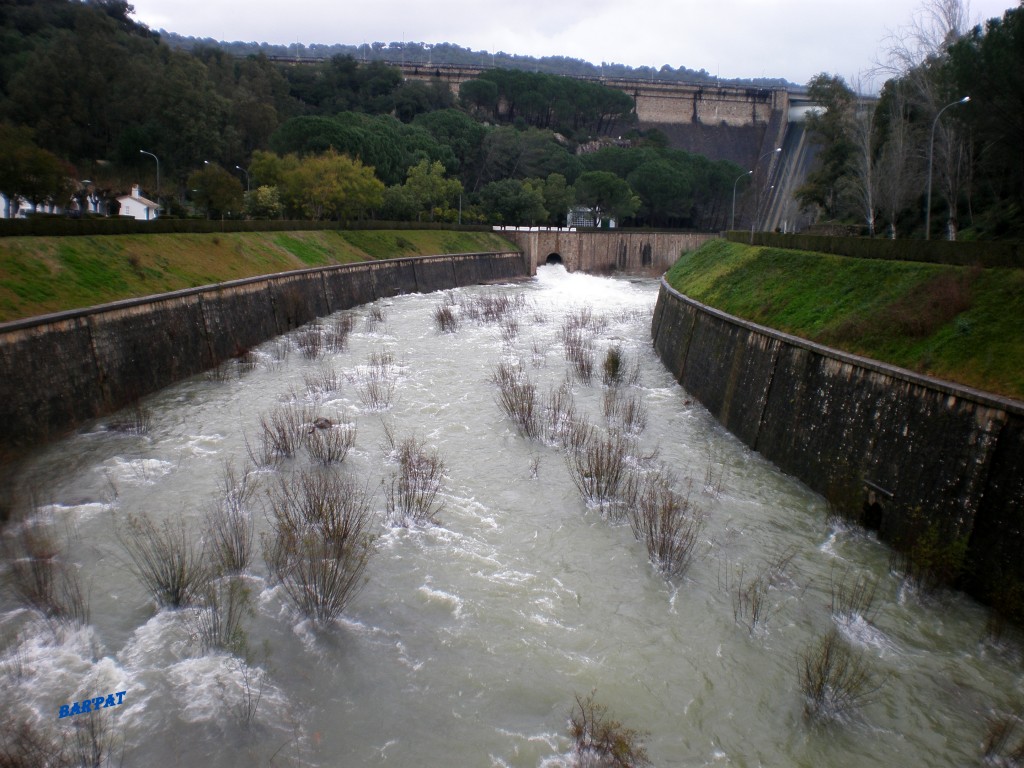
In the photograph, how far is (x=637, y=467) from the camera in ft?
51.3

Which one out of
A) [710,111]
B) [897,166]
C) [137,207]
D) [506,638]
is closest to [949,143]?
[897,166]

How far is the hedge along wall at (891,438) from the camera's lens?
423 inches

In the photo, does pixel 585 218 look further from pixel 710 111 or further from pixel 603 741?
pixel 603 741

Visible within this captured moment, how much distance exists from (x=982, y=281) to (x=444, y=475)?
11.4m

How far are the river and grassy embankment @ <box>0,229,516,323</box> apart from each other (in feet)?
18.8

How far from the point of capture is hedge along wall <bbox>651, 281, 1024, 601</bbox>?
35.2ft

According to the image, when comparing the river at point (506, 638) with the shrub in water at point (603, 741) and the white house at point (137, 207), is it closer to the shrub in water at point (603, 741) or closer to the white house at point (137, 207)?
the shrub in water at point (603, 741)

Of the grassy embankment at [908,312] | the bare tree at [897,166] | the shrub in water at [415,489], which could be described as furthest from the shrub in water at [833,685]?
the bare tree at [897,166]

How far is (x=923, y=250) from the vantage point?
18.1 meters

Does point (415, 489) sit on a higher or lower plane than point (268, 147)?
lower

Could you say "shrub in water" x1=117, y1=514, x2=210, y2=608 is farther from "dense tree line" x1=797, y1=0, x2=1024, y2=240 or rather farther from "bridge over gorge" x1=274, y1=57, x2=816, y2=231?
"bridge over gorge" x1=274, y1=57, x2=816, y2=231

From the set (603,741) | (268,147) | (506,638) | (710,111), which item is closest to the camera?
(603,741)

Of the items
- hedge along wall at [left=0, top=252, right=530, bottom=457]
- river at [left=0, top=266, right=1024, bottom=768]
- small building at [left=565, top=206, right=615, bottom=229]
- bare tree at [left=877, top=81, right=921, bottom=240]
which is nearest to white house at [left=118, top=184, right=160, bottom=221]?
hedge along wall at [left=0, top=252, right=530, bottom=457]

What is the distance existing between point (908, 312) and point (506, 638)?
11.2m
